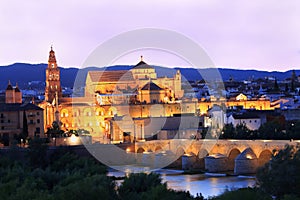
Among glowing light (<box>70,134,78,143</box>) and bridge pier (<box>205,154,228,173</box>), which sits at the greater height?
glowing light (<box>70,134,78,143</box>)

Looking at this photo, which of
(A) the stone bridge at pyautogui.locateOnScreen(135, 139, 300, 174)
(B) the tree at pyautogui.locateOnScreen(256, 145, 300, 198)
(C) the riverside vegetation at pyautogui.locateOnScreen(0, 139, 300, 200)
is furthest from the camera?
(A) the stone bridge at pyautogui.locateOnScreen(135, 139, 300, 174)

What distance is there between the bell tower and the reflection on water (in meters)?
20.0

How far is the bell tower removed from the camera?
4983 centimetres

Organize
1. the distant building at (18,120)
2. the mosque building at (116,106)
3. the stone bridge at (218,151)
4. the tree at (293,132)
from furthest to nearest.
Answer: the mosque building at (116,106) → the distant building at (18,120) → the tree at (293,132) → the stone bridge at (218,151)

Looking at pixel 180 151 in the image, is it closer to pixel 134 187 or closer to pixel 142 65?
pixel 134 187

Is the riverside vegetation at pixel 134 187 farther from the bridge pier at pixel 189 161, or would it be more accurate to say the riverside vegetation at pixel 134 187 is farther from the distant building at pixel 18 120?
the distant building at pixel 18 120

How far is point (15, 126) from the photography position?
40.2 m

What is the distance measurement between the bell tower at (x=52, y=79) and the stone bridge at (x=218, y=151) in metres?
13.6

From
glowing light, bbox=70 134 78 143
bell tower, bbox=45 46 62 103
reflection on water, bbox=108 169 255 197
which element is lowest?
reflection on water, bbox=108 169 255 197

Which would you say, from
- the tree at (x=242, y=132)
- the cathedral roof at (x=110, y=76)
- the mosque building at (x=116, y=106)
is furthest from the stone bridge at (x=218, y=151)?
the cathedral roof at (x=110, y=76)

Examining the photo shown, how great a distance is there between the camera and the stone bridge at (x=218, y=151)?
2930cm

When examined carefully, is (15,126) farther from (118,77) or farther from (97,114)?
(118,77)

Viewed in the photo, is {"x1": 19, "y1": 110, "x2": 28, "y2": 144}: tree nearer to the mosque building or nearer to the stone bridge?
the mosque building

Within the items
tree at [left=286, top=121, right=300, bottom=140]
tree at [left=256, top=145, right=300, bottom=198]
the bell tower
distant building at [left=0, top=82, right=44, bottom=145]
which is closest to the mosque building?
the bell tower
